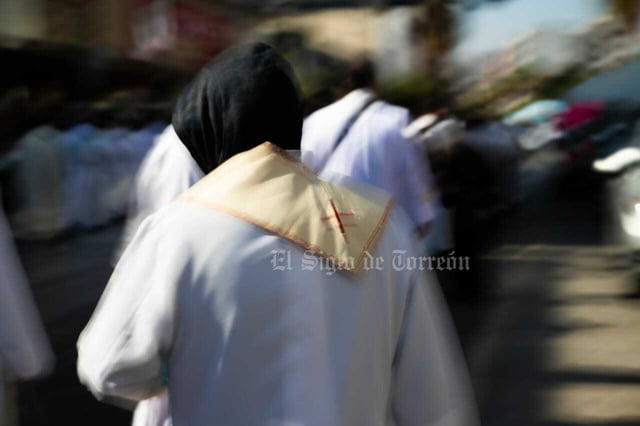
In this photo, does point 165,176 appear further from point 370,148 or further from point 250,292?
point 250,292

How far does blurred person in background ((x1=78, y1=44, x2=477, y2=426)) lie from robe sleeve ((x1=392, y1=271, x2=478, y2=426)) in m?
0.05

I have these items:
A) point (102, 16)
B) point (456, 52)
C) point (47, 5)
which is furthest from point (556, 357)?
point (456, 52)

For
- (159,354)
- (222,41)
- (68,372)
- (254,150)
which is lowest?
(222,41)

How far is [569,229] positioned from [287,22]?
10918 millimetres

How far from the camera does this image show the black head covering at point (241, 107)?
2.01 m

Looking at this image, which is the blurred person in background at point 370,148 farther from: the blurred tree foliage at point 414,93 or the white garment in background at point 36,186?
the white garment in background at point 36,186

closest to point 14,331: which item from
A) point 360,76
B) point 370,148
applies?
point 370,148

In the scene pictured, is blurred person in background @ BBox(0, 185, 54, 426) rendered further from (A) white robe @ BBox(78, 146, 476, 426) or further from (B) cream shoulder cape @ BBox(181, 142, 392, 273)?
(B) cream shoulder cape @ BBox(181, 142, 392, 273)

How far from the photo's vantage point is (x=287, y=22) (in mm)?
21422

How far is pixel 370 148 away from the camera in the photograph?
16.0ft

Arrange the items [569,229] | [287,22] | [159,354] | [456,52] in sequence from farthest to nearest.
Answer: [287,22], [456,52], [569,229], [159,354]

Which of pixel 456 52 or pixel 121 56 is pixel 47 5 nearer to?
pixel 121 56

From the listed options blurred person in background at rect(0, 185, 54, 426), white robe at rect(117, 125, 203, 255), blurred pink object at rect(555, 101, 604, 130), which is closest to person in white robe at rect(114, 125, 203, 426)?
white robe at rect(117, 125, 203, 255)

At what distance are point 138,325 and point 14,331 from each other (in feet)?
3.42
